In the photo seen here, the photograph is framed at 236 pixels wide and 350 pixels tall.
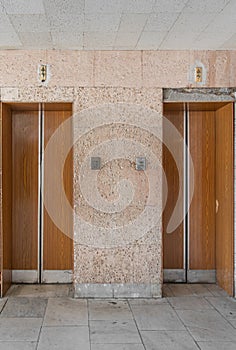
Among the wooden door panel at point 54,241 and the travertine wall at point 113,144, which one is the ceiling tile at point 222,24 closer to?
the travertine wall at point 113,144

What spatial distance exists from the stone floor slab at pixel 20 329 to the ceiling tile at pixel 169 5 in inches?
116

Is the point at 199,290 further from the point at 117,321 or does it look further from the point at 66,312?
the point at 66,312

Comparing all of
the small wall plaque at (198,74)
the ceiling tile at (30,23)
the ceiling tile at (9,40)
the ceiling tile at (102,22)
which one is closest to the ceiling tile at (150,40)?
the ceiling tile at (102,22)

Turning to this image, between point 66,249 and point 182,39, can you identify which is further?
point 66,249

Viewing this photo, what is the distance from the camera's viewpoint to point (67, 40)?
4141 millimetres

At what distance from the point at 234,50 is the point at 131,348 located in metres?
3.29

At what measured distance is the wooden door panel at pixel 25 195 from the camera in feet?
16.7

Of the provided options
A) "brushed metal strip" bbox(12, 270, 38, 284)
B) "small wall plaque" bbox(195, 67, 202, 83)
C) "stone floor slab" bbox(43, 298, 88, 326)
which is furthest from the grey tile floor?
"small wall plaque" bbox(195, 67, 202, 83)

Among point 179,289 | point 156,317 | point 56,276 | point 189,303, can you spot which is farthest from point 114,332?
point 56,276

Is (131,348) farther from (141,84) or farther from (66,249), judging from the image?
(141,84)

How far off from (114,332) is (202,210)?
215 cm

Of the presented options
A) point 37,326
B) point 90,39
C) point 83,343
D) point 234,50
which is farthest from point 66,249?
point 234,50

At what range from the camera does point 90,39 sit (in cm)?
411

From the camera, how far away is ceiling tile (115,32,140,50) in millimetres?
Answer: 3972
